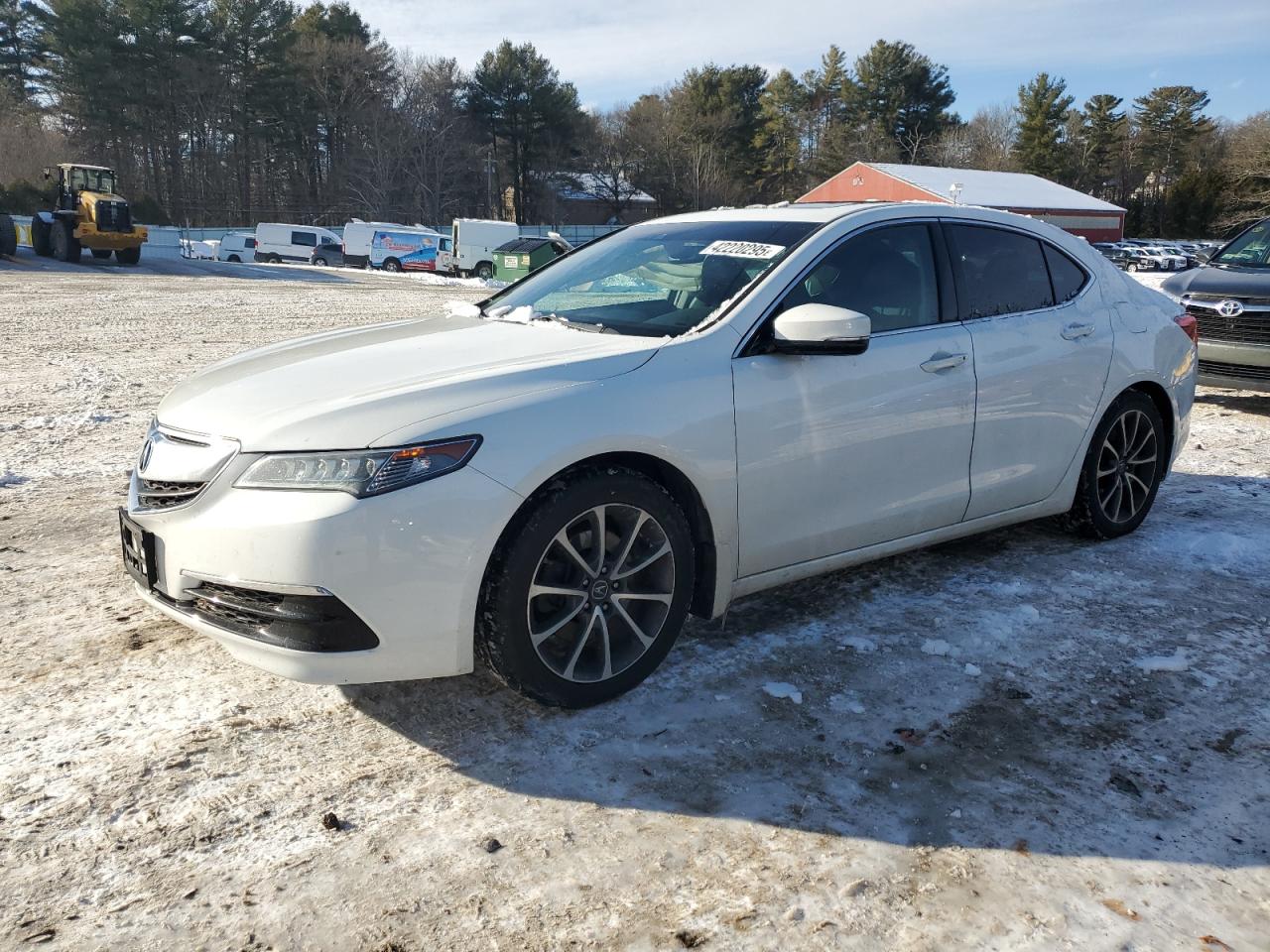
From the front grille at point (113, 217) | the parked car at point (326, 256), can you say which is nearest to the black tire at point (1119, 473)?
the front grille at point (113, 217)

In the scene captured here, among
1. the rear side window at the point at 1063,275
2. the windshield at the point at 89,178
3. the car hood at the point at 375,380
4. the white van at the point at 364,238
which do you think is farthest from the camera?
the white van at the point at 364,238

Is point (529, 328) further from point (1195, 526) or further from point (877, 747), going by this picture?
point (1195, 526)

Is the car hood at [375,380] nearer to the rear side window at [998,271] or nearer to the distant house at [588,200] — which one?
the rear side window at [998,271]

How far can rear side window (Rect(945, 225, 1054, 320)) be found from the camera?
4289 millimetres

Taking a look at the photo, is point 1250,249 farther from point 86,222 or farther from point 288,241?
point 288,241

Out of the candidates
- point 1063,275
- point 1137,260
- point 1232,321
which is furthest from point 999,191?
point 1063,275

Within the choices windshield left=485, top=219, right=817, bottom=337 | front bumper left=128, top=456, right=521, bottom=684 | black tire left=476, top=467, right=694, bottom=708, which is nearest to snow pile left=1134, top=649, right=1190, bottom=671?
black tire left=476, top=467, right=694, bottom=708

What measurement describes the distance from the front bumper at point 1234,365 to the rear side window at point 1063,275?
448 centimetres

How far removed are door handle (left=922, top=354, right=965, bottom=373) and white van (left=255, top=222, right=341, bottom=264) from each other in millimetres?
47034

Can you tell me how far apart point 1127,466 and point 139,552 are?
14.7ft

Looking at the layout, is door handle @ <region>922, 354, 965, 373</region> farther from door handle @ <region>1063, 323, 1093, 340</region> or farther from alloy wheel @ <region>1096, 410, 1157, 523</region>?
alloy wheel @ <region>1096, 410, 1157, 523</region>

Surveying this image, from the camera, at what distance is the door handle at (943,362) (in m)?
3.95

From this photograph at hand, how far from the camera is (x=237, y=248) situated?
47938 mm

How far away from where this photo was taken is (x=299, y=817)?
104 inches
